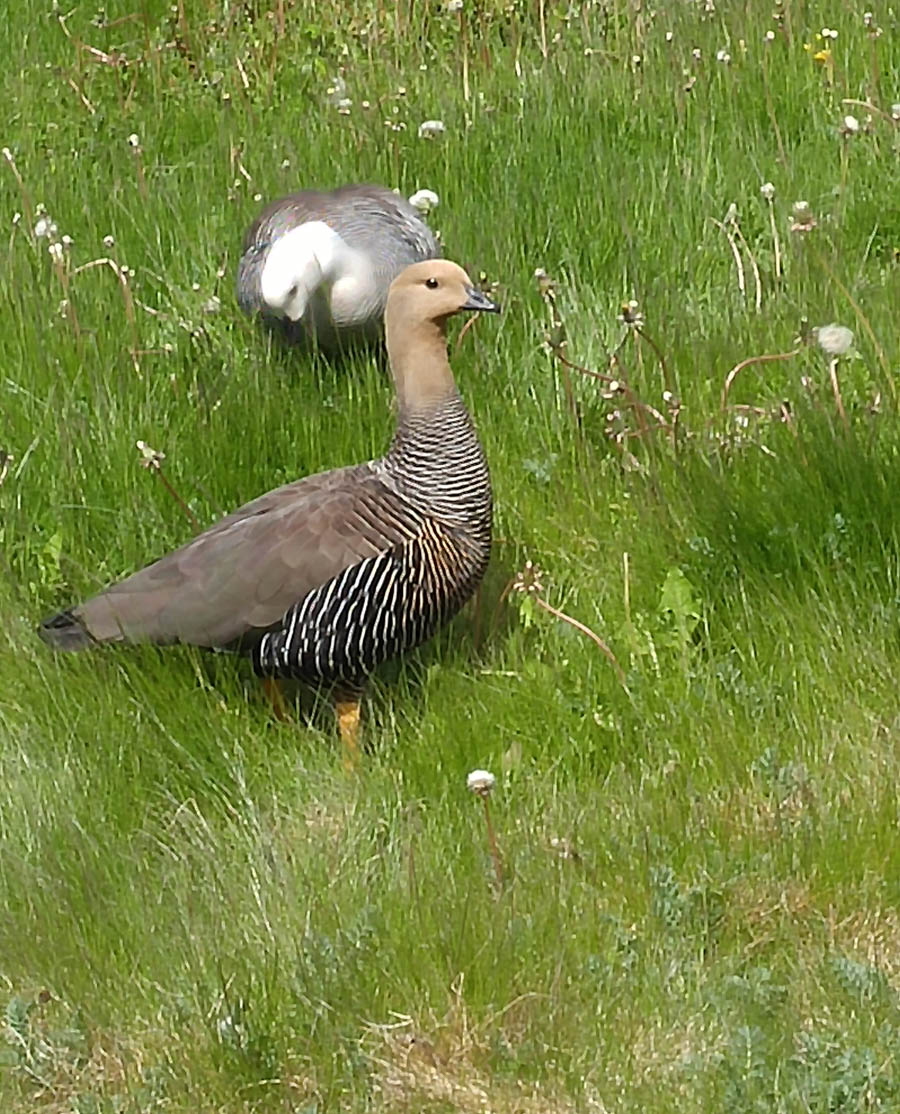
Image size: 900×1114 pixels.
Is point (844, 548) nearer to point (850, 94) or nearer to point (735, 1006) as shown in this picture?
point (735, 1006)

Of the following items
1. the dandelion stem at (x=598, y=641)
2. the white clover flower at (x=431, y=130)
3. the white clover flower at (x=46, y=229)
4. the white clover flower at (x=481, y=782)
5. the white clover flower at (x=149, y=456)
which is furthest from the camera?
the white clover flower at (x=431, y=130)

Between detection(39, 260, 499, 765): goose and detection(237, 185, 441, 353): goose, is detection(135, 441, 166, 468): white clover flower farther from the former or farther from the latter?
detection(237, 185, 441, 353): goose

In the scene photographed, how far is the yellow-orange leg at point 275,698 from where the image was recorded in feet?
13.4

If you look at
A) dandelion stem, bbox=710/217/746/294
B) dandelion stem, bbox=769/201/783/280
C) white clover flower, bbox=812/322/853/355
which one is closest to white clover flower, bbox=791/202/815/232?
dandelion stem, bbox=769/201/783/280

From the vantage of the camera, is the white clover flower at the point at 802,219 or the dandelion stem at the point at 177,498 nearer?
the dandelion stem at the point at 177,498

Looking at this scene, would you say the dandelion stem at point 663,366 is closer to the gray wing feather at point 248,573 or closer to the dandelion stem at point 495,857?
the gray wing feather at point 248,573

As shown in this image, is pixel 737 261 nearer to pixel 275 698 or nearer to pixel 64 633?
pixel 275 698

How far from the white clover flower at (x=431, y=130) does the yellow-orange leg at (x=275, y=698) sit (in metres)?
2.73

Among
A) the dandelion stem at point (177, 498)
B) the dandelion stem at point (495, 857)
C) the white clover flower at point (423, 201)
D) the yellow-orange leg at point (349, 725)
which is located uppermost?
the white clover flower at point (423, 201)

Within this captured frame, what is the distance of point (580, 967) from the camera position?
122 inches

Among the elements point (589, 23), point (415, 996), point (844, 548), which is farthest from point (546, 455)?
point (589, 23)

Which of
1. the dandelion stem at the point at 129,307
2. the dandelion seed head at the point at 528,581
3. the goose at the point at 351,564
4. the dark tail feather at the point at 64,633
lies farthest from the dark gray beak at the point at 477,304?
the dandelion stem at the point at 129,307

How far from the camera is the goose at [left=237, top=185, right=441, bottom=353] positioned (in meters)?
5.21

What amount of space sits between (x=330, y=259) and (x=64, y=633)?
1.82 m
